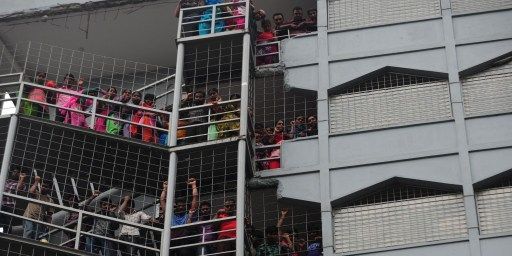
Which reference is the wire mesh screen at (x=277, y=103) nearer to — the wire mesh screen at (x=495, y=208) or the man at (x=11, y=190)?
the wire mesh screen at (x=495, y=208)

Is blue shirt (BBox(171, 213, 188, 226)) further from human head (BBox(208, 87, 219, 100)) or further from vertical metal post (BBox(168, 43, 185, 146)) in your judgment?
human head (BBox(208, 87, 219, 100))

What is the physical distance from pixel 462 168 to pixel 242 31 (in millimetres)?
6034

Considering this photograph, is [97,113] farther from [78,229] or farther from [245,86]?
[78,229]

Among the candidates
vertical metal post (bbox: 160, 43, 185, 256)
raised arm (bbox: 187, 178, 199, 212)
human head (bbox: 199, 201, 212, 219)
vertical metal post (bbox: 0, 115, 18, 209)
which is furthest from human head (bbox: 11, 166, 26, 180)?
human head (bbox: 199, 201, 212, 219)

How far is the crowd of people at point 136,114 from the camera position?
27.1 meters

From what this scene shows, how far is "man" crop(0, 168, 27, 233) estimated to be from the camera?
25.6 metres

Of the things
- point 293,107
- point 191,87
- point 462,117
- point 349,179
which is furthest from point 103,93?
point 462,117

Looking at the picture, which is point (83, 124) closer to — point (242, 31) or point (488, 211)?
point (242, 31)

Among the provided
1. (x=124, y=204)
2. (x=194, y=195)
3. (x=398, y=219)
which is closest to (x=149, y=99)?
(x=124, y=204)

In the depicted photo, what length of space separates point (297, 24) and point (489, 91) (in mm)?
5147

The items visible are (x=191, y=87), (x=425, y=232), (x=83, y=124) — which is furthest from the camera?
(x=191, y=87)

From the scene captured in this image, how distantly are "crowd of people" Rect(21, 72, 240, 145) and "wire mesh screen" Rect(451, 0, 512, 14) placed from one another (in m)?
5.55

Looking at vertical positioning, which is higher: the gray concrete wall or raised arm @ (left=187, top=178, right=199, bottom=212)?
the gray concrete wall

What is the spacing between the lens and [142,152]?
26.8 m
